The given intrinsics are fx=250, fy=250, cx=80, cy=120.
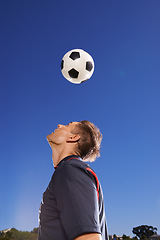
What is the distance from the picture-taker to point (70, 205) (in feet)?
6.62

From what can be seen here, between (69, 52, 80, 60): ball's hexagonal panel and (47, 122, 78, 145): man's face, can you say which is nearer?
(47, 122, 78, 145): man's face

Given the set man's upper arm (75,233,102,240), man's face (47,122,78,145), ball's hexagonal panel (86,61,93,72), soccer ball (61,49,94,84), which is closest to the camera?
man's upper arm (75,233,102,240)

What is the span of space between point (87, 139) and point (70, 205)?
1.60 metres

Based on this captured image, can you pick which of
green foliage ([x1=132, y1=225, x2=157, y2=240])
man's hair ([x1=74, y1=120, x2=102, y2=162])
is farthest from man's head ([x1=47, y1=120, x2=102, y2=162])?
→ green foliage ([x1=132, y1=225, x2=157, y2=240])

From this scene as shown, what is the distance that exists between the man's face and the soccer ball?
12.0ft

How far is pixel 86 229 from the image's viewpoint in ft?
6.19

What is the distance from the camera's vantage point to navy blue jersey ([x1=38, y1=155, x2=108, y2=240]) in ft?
6.35

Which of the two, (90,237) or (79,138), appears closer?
(90,237)

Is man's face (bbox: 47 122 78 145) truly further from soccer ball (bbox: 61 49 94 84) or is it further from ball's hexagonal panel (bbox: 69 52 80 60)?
ball's hexagonal panel (bbox: 69 52 80 60)

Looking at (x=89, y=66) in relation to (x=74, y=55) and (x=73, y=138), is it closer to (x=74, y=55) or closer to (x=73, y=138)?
(x=74, y=55)

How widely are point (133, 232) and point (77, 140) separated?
90.3 meters

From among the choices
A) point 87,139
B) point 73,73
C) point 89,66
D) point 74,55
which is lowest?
point 87,139

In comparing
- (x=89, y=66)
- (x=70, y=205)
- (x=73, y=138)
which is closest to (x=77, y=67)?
(x=89, y=66)

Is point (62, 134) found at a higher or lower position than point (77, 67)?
lower
